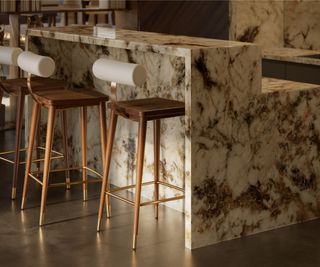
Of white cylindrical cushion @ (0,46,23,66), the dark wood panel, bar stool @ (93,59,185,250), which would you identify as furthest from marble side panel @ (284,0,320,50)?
white cylindrical cushion @ (0,46,23,66)

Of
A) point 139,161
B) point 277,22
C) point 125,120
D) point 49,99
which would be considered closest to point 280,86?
point 139,161

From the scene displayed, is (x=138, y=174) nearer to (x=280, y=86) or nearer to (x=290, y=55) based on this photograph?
(x=280, y=86)

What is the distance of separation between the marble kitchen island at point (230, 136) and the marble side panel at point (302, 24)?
1482 millimetres

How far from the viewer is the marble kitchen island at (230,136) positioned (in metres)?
4.25

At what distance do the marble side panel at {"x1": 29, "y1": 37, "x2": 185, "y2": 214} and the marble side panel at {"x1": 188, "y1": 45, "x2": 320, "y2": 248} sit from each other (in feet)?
1.81

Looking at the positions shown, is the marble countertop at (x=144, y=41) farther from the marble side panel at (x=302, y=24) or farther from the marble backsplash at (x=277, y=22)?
the marble side panel at (x=302, y=24)

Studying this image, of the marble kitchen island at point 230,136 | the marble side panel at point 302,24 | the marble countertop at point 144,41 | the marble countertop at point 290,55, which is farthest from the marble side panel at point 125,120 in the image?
the marble side panel at point 302,24

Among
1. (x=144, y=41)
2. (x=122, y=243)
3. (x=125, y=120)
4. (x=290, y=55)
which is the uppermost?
(x=144, y=41)

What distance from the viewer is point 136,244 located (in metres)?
4.44

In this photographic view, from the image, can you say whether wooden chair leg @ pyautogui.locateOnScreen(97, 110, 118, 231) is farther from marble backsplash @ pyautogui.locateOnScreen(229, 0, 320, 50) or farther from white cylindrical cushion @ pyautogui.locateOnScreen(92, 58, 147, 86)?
marble backsplash @ pyautogui.locateOnScreen(229, 0, 320, 50)

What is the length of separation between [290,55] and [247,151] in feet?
5.12

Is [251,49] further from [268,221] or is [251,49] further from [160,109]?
[268,221]

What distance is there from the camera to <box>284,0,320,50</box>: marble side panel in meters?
6.16

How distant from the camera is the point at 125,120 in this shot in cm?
543
